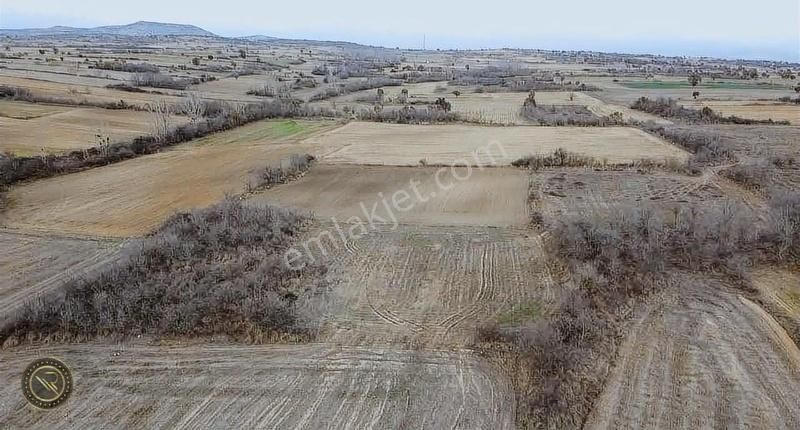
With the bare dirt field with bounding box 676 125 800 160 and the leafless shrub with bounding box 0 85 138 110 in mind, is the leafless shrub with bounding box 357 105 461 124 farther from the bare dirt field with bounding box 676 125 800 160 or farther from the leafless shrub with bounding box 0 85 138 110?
the leafless shrub with bounding box 0 85 138 110

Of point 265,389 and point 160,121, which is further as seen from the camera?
point 160,121

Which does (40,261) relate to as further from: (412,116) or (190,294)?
(412,116)

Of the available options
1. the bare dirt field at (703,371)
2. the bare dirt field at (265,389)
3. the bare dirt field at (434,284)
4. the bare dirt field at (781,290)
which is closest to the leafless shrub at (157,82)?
the bare dirt field at (434,284)

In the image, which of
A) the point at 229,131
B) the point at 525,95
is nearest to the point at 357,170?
the point at 229,131

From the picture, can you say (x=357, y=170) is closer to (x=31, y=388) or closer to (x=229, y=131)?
(x=229, y=131)

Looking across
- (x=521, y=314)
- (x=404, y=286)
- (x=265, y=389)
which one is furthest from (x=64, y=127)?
(x=521, y=314)

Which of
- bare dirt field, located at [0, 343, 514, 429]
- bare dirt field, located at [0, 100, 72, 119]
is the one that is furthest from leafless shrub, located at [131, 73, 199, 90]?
bare dirt field, located at [0, 343, 514, 429]
